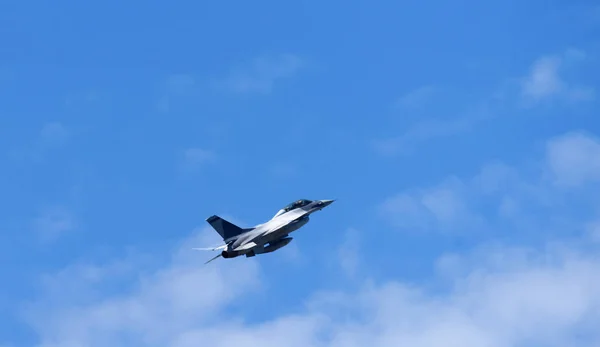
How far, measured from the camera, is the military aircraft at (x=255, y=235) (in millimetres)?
129125

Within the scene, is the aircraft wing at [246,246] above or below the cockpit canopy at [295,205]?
below

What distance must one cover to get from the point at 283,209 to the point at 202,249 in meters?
14.0

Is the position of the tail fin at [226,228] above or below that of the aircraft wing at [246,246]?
above

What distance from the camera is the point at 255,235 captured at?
129m

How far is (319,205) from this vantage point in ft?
452

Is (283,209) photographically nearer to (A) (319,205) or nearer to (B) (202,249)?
(A) (319,205)

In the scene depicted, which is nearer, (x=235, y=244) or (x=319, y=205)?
(x=235, y=244)

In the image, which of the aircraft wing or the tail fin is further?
the tail fin

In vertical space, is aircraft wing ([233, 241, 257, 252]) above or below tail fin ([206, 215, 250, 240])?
below

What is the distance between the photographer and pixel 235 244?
129 metres

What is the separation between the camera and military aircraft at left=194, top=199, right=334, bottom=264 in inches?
5084

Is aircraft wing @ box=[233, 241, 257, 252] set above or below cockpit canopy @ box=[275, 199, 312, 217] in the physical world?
below

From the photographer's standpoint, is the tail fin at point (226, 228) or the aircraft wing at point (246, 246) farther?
the tail fin at point (226, 228)

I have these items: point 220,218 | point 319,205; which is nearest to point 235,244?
point 220,218
